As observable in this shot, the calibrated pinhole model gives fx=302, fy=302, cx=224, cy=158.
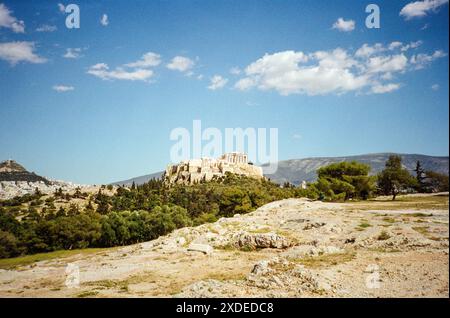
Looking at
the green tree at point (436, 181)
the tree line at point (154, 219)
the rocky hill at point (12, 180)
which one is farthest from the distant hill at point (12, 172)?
the green tree at point (436, 181)

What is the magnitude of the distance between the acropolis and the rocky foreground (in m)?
130

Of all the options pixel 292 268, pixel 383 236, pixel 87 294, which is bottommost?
pixel 87 294

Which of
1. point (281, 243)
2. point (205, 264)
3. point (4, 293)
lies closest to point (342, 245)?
point (281, 243)

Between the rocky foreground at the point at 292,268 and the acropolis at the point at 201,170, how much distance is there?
427ft

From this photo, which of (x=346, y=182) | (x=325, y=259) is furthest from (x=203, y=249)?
(x=346, y=182)

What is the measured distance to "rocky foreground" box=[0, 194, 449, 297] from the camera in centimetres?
1380

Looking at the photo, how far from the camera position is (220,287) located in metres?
14.2

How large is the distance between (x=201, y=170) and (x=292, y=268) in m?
159

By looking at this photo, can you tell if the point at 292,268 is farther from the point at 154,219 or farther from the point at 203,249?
the point at 154,219

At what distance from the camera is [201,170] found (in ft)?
573

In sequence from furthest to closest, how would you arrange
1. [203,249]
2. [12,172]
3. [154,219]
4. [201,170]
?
[201,170] → [12,172] → [154,219] → [203,249]

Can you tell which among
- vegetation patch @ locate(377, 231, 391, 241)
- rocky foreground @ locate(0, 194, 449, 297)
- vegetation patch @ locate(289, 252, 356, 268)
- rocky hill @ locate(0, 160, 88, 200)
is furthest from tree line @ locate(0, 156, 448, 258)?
vegetation patch @ locate(289, 252, 356, 268)

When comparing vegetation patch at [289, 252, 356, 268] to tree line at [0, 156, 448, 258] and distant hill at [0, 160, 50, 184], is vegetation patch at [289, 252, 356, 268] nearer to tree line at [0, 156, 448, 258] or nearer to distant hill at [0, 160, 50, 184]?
tree line at [0, 156, 448, 258]
